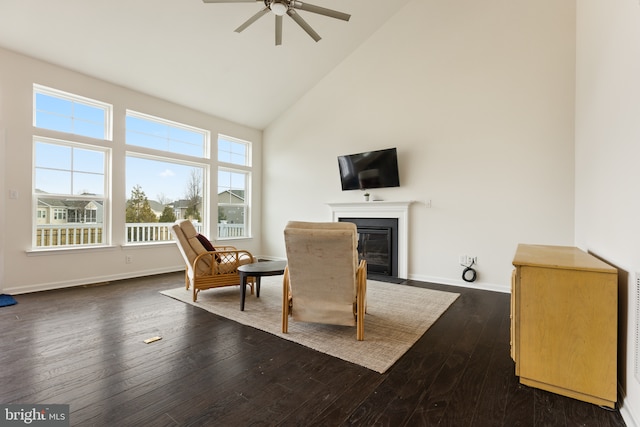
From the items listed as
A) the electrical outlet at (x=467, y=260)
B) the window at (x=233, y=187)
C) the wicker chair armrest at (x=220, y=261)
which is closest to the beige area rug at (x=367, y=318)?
the wicker chair armrest at (x=220, y=261)

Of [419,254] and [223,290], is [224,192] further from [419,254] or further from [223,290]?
[419,254]

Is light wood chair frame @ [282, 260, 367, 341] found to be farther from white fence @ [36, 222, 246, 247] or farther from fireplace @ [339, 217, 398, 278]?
fireplace @ [339, 217, 398, 278]

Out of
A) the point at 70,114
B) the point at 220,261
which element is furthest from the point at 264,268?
the point at 70,114

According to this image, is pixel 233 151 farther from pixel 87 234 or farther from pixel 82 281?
pixel 82 281

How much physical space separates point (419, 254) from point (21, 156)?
590cm

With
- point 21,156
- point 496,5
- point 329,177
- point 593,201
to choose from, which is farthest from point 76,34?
point 593,201

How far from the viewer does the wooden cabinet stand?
Result: 1.62 m

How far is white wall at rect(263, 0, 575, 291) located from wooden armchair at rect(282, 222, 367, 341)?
2.62 m

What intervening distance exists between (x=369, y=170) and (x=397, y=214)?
0.93 meters

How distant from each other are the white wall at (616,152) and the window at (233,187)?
592 cm

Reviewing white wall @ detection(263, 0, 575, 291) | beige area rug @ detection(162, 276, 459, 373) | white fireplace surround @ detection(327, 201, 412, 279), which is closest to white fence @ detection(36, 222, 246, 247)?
beige area rug @ detection(162, 276, 459, 373)

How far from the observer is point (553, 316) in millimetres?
→ 1732

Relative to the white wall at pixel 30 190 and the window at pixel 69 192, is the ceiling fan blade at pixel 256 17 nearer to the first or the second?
the white wall at pixel 30 190

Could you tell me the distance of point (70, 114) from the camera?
427 cm
